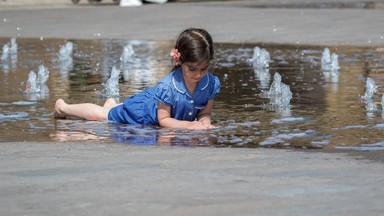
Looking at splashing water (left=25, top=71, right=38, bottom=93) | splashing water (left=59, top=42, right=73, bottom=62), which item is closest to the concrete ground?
splashing water (left=25, top=71, right=38, bottom=93)

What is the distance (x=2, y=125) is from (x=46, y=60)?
5.57 metres

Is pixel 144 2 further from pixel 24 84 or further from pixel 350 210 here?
pixel 350 210

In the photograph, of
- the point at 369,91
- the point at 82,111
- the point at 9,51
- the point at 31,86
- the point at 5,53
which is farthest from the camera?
the point at 9,51

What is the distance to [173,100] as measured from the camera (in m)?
7.83

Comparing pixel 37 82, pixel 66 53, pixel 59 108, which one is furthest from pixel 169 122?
pixel 66 53

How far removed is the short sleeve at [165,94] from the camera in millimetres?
7797

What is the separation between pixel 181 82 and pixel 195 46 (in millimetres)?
372

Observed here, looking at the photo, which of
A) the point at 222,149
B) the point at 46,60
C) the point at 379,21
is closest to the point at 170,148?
the point at 222,149

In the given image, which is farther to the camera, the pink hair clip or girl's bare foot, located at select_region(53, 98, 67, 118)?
girl's bare foot, located at select_region(53, 98, 67, 118)

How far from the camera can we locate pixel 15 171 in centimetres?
573

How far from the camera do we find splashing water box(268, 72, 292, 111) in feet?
29.1

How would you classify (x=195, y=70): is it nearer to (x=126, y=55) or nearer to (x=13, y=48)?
(x=126, y=55)

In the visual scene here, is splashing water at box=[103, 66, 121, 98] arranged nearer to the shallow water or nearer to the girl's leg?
the shallow water

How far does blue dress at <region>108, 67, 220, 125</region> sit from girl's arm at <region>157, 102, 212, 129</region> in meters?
0.04
